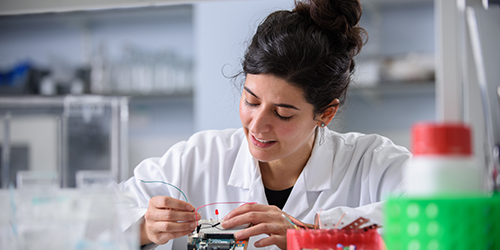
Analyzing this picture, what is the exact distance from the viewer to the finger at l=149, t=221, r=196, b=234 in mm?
976

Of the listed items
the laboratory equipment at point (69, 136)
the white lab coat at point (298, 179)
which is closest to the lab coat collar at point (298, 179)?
the white lab coat at point (298, 179)

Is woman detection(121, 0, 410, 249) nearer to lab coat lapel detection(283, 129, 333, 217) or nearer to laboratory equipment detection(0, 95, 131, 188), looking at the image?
lab coat lapel detection(283, 129, 333, 217)

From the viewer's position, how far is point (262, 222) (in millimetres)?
987

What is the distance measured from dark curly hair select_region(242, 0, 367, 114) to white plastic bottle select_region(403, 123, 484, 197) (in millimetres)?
803

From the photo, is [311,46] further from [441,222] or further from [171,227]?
[441,222]

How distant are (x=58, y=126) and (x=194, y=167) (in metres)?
1.31

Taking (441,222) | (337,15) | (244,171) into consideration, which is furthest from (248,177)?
(441,222)

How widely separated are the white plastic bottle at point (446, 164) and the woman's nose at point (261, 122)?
780 mm

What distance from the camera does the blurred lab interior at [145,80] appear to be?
240cm

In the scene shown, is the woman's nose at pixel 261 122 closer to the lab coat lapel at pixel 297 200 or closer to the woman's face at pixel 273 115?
the woman's face at pixel 273 115

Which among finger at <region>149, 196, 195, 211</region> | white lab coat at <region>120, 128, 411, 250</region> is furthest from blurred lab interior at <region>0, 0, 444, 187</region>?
finger at <region>149, 196, 195, 211</region>

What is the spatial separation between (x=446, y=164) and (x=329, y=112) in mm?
975

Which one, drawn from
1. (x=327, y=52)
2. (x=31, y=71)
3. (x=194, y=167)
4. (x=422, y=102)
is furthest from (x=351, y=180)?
(x=31, y=71)

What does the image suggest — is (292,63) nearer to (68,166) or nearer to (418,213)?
(418,213)
